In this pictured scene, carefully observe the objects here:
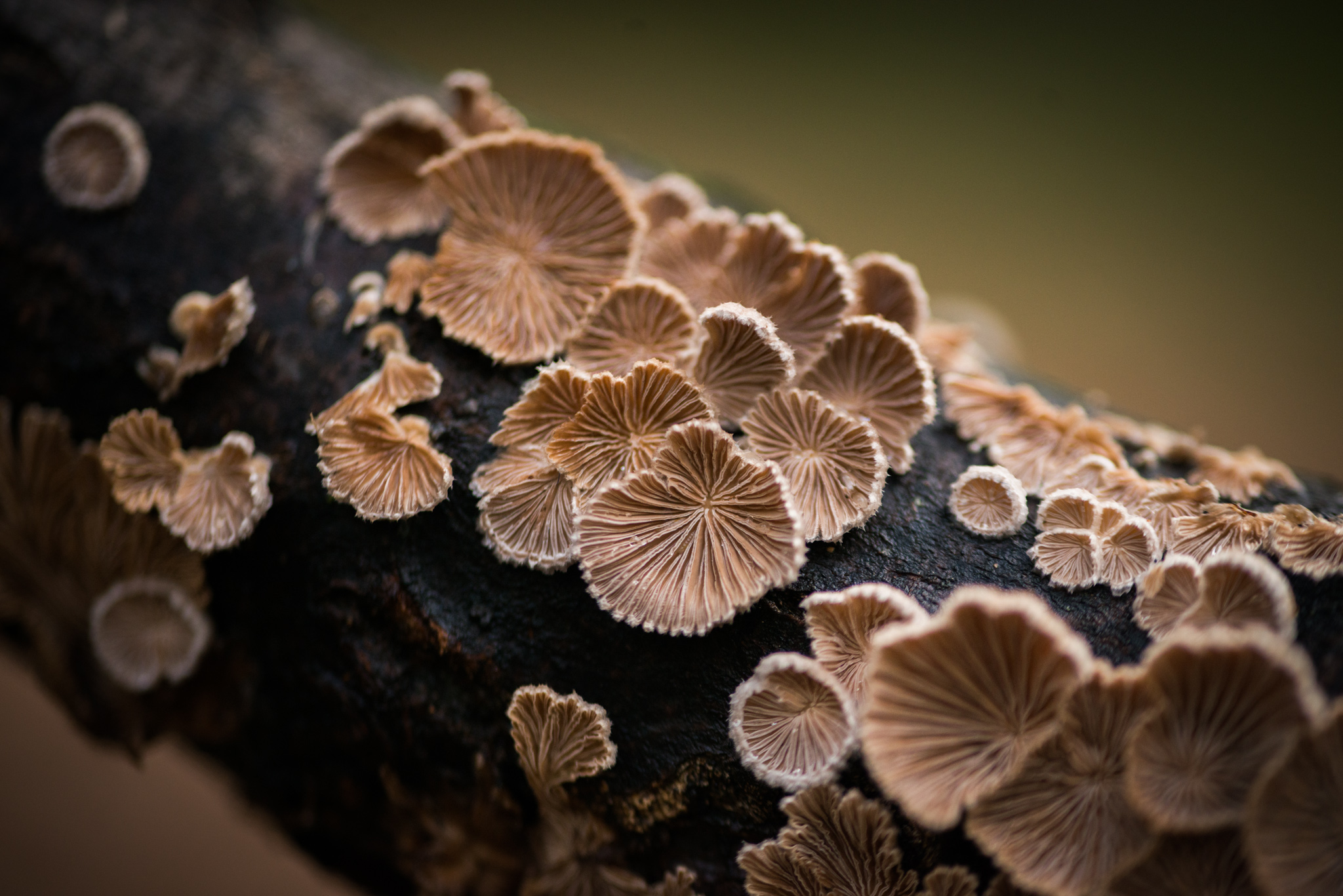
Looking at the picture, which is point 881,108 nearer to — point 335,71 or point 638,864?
point 335,71

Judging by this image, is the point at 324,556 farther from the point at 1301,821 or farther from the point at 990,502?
the point at 1301,821

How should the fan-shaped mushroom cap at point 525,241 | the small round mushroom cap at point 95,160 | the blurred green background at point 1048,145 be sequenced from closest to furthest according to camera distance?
the fan-shaped mushroom cap at point 525,241 < the small round mushroom cap at point 95,160 < the blurred green background at point 1048,145

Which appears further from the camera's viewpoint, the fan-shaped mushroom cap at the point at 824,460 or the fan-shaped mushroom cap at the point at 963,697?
the fan-shaped mushroom cap at the point at 824,460

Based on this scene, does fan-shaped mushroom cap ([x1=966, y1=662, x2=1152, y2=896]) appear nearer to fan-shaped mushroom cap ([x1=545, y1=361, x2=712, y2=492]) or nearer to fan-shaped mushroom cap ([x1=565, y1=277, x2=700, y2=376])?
fan-shaped mushroom cap ([x1=545, y1=361, x2=712, y2=492])

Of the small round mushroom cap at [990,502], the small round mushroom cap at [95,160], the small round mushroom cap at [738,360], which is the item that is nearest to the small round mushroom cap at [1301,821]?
the small round mushroom cap at [990,502]

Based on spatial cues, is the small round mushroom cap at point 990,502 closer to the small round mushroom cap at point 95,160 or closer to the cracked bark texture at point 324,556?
the cracked bark texture at point 324,556

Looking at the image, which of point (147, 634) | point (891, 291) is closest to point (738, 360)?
point (891, 291)
